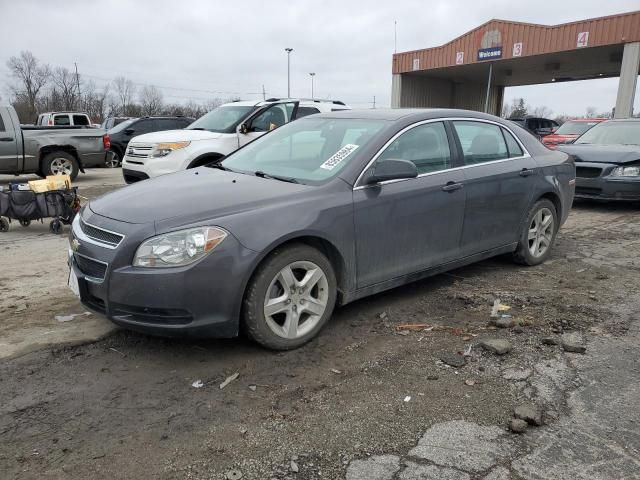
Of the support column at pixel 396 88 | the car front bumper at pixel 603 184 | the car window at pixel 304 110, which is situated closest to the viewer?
the car front bumper at pixel 603 184

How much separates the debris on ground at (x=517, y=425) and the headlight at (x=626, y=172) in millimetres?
7466

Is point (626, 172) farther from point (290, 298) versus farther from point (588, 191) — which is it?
point (290, 298)

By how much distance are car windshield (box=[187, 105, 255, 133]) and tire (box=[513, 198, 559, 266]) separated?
570cm

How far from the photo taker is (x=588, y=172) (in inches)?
357

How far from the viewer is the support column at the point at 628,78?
19.7m

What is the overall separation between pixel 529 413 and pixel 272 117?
792cm

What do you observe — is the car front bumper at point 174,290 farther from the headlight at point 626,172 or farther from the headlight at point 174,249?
the headlight at point 626,172

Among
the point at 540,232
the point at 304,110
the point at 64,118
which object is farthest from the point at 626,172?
the point at 64,118

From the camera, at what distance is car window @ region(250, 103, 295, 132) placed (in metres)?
9.54

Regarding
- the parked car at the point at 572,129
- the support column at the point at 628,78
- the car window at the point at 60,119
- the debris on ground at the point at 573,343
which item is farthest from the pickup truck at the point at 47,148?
the support column at the point at 628,78

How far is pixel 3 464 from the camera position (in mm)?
2438

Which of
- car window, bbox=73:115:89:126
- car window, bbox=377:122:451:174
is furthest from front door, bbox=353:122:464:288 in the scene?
car window, bbox=73:115:89:126

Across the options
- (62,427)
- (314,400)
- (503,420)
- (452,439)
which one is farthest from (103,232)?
(503,420)

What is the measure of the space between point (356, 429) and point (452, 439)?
477mm
